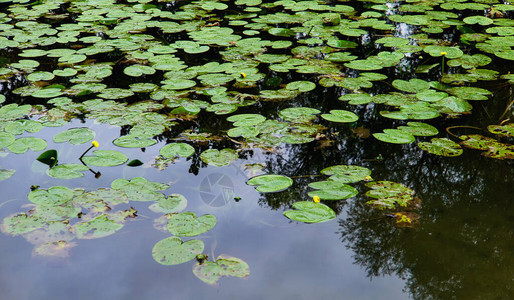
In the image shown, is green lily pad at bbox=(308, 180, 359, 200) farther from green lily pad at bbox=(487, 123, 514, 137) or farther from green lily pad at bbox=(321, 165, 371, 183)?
green lily pad at bbox=(487, 123, 514, 137)

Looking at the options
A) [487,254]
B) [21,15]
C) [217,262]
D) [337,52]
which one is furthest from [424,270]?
[21,15]

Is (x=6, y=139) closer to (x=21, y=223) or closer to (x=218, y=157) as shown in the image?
(x=21, y=223)

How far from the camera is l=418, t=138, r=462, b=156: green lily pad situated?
2303 mm

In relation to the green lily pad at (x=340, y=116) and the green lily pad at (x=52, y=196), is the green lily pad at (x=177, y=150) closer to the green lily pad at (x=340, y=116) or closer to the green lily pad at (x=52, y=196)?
the green lily pad at (x=52, y=196)

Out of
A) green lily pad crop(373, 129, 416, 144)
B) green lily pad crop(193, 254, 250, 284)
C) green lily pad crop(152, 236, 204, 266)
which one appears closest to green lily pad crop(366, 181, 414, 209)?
green lily pad crop(373, 129, 416, 144)

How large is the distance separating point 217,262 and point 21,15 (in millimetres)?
4299

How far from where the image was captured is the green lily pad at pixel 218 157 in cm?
230

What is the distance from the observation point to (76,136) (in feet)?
8.32

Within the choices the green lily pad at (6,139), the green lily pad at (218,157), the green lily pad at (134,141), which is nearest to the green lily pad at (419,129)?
the green lily pad at (218,157)

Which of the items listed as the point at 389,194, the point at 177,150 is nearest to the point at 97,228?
the point at 177,150

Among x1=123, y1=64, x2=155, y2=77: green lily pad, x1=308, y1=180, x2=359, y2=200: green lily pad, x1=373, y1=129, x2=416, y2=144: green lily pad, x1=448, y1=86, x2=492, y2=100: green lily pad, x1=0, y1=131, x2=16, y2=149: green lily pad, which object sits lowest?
x1=0, y1=131, x2=16, y2=149: green lily pad

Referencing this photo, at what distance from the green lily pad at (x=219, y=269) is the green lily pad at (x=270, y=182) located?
0.45 m

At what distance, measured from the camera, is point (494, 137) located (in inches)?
96.3

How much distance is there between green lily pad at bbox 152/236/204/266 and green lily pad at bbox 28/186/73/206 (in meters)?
0.57
